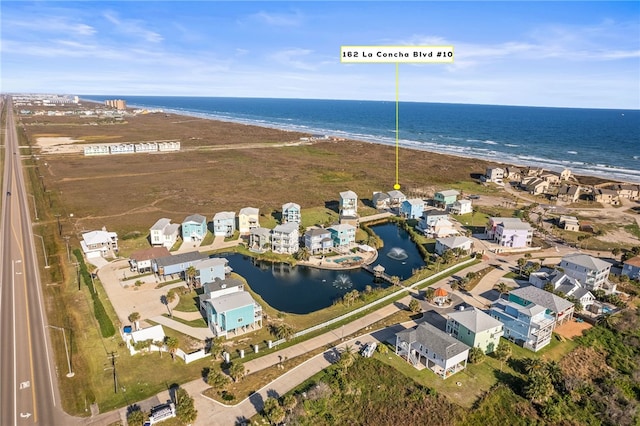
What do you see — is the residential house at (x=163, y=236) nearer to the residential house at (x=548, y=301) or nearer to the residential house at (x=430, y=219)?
the residential house at (x=430, y=219)

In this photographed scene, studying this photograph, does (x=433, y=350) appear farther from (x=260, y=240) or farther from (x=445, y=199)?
(x=445, y=199)

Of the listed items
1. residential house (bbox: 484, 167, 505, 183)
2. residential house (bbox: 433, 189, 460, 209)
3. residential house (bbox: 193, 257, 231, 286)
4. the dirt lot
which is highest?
residential house (bbox: 484, 167, 505, 183)

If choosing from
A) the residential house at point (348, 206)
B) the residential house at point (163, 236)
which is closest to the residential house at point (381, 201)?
the residential house at point (348, 206)

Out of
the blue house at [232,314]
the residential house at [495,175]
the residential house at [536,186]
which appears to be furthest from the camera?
the residential house at [495,175]

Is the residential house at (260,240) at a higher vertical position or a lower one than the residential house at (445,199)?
lower

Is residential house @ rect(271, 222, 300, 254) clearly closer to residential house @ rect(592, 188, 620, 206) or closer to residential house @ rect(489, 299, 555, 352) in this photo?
residential house @ rect(489, 299, 555, 352)

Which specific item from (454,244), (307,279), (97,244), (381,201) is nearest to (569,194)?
(381,201)

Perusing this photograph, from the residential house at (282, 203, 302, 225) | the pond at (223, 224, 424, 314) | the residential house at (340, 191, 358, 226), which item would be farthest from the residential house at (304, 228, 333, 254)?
the residential house at (340, 191, 358, 226)
